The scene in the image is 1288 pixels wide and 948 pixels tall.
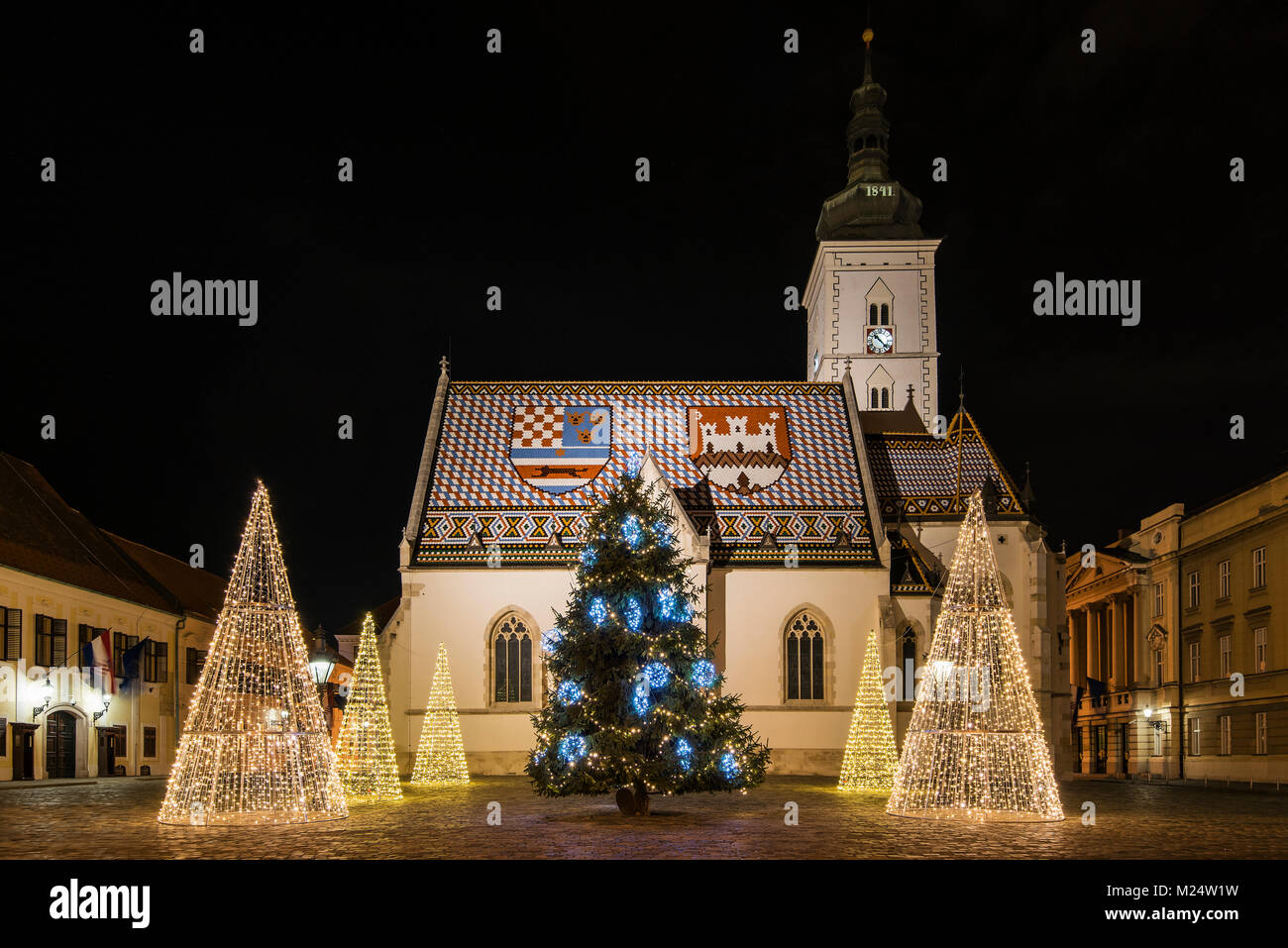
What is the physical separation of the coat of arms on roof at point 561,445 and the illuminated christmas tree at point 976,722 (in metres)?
18.7

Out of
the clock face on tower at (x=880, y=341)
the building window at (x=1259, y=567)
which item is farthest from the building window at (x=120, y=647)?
the building window at (x=1259, y=567)

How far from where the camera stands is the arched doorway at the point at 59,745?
34938 millimetres

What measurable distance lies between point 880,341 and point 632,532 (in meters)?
36.8

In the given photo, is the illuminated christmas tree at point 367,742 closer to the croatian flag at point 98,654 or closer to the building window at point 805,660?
the croatian flag at point 98,654

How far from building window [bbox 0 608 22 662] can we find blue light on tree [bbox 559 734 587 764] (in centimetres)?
1902

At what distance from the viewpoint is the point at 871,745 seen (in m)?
27.5

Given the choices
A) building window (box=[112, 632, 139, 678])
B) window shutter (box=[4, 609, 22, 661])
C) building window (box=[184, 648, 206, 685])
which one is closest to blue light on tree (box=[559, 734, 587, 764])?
window shutter (box=[4, 609, 22, 661])

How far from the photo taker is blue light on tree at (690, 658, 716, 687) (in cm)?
2141

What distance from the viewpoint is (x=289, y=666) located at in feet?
67.4

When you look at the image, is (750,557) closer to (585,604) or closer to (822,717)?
(822,717)

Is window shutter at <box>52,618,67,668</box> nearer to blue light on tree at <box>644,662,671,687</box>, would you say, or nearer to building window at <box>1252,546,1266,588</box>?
blue light on tree at <box>644,662,671,687</box>

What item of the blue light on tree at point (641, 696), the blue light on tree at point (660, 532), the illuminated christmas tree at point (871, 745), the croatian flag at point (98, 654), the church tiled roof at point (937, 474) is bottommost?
the illuminated christmas tree at point (871, 745)

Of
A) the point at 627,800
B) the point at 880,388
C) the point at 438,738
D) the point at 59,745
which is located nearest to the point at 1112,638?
the point at 880,388
